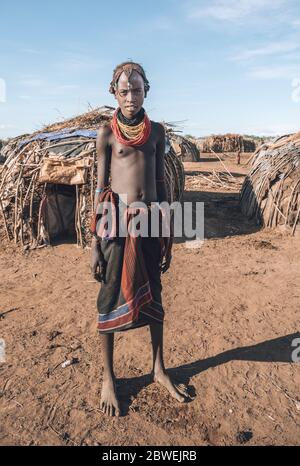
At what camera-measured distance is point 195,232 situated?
705 cm

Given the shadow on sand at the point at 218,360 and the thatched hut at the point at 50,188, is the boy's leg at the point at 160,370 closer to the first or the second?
the shadow on sand at the point at 218,360

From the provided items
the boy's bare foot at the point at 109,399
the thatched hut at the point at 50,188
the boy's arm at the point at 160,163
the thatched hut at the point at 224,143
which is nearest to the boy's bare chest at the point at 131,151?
the boy's arm at the point at 160,163

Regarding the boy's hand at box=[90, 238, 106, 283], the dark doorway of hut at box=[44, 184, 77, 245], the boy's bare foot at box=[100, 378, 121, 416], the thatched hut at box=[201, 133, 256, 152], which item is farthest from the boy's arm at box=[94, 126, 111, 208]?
the thatched hut at box=[201, 133, 256, 152]

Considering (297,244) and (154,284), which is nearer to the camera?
(154,284)

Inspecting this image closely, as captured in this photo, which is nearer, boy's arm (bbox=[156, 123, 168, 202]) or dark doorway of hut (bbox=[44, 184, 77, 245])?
boy's arm (bbox=[156, 123, 168, 202])

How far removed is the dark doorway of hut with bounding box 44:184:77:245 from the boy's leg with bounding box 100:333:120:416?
381cm

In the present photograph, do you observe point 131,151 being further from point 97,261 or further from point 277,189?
point 277,189

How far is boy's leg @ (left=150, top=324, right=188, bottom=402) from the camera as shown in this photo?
2.89 m

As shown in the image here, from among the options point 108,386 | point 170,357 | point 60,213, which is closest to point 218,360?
point 170,357

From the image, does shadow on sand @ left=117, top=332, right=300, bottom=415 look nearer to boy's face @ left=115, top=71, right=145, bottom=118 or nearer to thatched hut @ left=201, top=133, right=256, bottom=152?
boy's face @ left=115, top=71, right=145, bottom=118

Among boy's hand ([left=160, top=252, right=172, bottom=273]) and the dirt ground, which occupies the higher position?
boy's hand ([left=160, top=252, right=172, bottom=273])

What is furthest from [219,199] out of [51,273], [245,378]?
[245,378]
